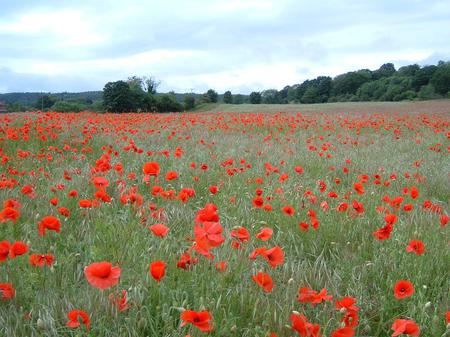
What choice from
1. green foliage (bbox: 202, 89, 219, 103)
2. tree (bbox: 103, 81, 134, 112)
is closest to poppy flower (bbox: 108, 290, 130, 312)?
tree (bbox: 103, 81, 134, 112)

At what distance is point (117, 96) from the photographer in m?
45.3

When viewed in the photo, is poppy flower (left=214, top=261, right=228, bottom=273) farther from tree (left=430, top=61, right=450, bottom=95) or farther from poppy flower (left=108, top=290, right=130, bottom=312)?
tree (left=430, top=61, right=450, bottom=95)

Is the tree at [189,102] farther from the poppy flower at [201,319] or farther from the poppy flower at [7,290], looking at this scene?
the poppy flower at [201,319]

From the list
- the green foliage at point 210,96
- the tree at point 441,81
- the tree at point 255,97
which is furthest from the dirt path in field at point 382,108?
the tree at point 255,97

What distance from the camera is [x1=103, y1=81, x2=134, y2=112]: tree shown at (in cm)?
4466

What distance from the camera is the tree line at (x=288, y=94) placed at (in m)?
45.7

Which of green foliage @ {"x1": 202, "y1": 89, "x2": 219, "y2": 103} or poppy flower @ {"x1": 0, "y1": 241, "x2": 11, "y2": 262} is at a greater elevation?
green foliage @ {"x1": 202, "y1": 89, "x2": 219, "y2": 103}

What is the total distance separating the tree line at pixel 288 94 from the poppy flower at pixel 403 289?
34681 mm

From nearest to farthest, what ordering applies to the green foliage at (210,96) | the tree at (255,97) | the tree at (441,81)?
the tree at (441,81)
the green foliage at (210,96)
the tree at (255,97)

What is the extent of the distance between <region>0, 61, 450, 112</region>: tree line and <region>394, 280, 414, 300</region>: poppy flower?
34.7 meters

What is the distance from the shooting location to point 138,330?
185cm

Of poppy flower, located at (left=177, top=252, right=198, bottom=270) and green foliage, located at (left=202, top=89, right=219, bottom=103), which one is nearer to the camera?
poppy flower, located at (left=177, top=252, right=198, bottom=270)

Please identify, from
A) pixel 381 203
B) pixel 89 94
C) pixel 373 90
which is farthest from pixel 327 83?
pixel 381 203

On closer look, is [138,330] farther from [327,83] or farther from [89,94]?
[327,83]
